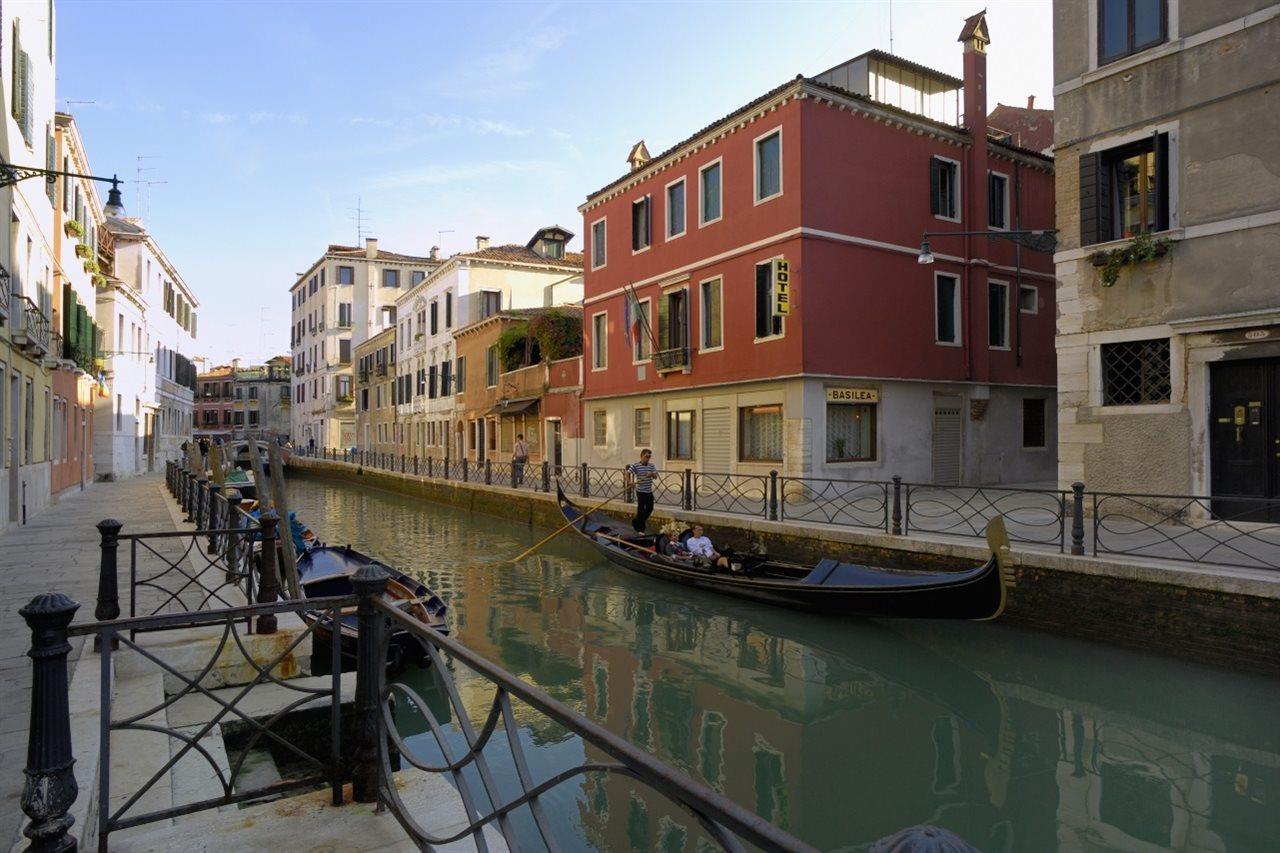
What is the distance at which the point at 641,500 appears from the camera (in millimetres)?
14992

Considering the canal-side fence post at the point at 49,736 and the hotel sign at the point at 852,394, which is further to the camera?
the hotel sign at the point at 852,394

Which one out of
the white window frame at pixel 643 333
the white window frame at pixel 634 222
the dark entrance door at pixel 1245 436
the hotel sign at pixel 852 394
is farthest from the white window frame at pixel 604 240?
the dark entrance door at pixel 1245 436

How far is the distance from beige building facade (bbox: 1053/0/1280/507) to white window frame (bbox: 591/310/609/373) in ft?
43.1

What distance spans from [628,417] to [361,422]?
114ft

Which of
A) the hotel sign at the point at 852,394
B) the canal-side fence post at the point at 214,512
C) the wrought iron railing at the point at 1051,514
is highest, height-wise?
the hotel sign at the point at 852,394

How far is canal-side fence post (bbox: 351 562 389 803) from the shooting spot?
9.72 feet

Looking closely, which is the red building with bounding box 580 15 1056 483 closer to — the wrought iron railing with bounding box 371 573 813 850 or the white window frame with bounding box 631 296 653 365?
the white window frame with bounding box 631 296 653 365

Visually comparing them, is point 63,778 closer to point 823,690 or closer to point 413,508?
point 823,690

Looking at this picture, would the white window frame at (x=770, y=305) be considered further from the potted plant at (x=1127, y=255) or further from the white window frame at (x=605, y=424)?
the white window frame at (x=605, y=424)

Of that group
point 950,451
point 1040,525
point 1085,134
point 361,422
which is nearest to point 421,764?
point 1040,525

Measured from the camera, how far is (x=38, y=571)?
9008 mm

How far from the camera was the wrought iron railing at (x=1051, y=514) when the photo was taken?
9008mm

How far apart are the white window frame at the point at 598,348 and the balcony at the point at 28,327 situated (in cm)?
1310

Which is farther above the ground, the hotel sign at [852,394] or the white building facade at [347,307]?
the white building facade at [347,307]
